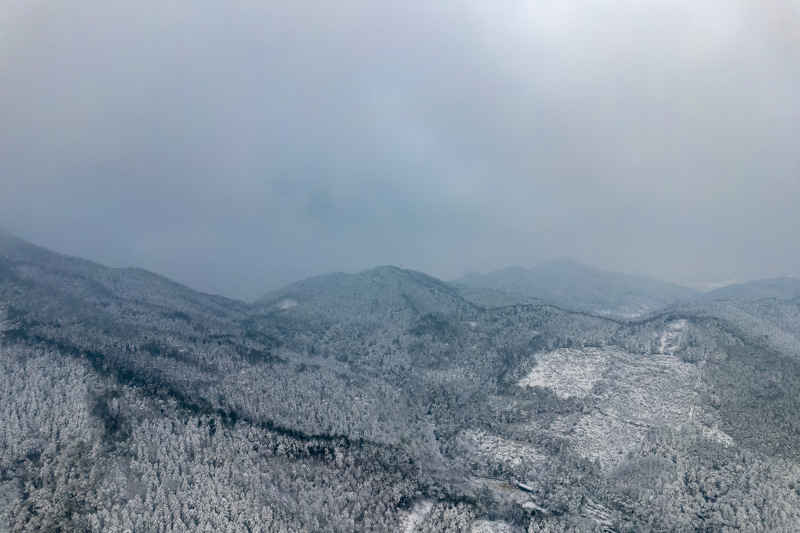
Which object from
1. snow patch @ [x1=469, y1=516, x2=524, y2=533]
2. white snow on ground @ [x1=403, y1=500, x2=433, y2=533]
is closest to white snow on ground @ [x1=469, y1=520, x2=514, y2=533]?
snow patch @ [x1=469, y1=516, x2=524, y2=533]

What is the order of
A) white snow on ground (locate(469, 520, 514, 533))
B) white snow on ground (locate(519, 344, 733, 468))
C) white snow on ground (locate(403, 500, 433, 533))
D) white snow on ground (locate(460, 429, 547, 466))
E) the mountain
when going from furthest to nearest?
1. white snow on ground (locate(460, 429, 547, 466))
2. white snow on ground (locate(519, 344, 733, 468))
3. white snow on ground (locate(403, 500, 433, 533))
4. white snow on ground (locate(469, 520, 514, 533))
5. the mountain

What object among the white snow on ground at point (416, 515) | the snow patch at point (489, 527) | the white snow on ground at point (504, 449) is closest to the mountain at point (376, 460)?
the snow patch at point (489, 527)

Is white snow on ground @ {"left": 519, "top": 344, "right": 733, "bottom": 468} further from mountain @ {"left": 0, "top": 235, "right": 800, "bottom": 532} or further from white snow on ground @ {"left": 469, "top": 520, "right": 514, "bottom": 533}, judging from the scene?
white snow on ground @ {"left": 469, "top": 520, "right": 514, "bottom": 533}

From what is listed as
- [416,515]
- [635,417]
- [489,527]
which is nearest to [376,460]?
[416,515]

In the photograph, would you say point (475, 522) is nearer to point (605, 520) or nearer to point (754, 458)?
point (605, 520)

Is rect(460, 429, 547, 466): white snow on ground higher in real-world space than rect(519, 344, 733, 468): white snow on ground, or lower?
lower

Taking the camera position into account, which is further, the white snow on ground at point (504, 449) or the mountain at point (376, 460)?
the white snow on ground at point (504, 449)

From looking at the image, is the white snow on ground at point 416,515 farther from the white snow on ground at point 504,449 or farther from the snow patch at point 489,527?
the white snow on ground at point 504,449

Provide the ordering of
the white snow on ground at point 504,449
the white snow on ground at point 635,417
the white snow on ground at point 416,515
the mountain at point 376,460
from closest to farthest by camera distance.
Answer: the mountain at point 376,460, the white snow on ground at point 416,515, the white snow on ground at point 635,417, the white snow on ground at point 504,449

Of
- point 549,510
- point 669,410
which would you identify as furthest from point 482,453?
point 669,410
